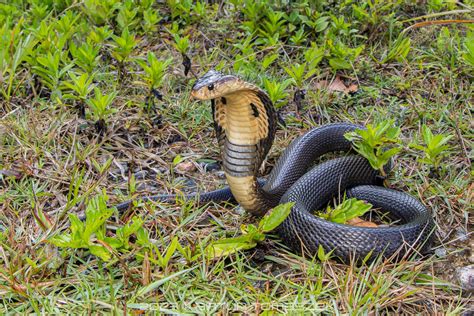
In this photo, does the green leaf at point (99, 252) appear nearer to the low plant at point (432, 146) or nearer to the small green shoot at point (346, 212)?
the small green shoot at point (346, 212)

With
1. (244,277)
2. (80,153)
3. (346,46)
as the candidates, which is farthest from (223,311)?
(346,46)

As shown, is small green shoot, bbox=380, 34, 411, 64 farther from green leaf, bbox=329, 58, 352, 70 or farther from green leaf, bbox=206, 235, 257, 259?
green leaf, bbox=206, 235, 257, 259

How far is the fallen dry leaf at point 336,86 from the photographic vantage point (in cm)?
538

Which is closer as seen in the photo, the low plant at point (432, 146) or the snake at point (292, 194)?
the snake at point (292, 194)

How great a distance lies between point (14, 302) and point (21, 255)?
0.33 meters

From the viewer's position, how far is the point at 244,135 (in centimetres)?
357

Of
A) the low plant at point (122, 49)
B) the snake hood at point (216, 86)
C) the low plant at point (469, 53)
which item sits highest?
the snake hood at point (216, 86)

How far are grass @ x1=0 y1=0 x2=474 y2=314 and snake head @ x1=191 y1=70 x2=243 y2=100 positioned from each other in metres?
0.86

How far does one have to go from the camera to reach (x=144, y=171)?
4469mm

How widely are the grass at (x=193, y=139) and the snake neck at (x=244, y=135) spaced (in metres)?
0.34

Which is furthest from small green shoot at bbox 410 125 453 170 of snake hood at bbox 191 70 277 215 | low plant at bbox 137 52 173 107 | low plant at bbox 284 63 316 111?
low plant at bbox 137 52 173 107

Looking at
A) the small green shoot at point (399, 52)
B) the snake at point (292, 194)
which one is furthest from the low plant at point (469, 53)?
the snake at point (292, 194)

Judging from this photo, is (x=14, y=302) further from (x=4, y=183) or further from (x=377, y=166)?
(x=377, y=166)

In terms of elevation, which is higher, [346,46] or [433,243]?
[346,46]
